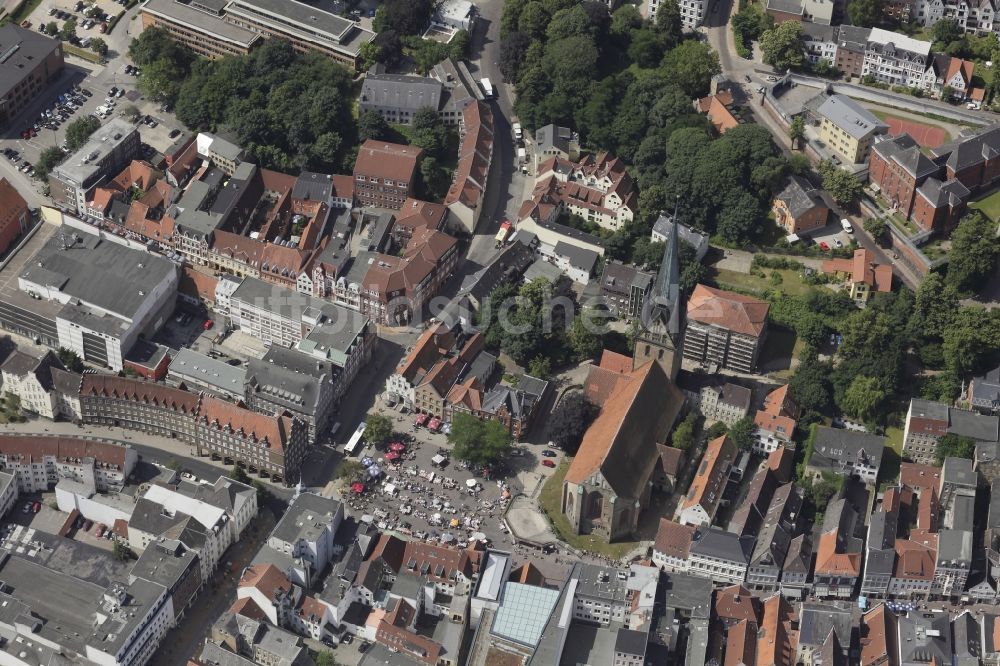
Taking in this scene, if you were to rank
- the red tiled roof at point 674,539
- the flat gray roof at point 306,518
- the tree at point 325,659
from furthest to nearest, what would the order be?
the red tiled roof at point 674,539
the flat gray roof at point 306,518
the tree at point 325,659

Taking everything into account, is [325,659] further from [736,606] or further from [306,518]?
[736,606]

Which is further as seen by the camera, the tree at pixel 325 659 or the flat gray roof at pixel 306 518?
the flat gray roof at pixel 306 518

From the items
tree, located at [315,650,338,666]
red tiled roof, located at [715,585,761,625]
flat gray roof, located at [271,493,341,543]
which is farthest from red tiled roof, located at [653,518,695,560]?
tree, located at [315,650,338,666]

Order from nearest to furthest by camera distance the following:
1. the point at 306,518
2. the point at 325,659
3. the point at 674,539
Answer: the point at 325,659 → the point at 306,518 → the point at 674,539

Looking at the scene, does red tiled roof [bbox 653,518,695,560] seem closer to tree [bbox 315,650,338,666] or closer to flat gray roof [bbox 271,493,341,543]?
flat gray roof [bbox 271,493,341,543]

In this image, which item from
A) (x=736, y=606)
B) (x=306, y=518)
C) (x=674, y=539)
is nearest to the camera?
(x=736, y=606)

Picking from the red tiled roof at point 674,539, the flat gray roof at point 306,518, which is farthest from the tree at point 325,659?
the red tiled roof at point 674,539

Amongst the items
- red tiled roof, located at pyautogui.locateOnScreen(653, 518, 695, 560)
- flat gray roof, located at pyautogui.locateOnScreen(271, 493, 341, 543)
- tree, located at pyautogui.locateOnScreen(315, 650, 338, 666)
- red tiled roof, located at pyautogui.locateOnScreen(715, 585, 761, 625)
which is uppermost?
flat gray roof, located at pyautogui.locateOnScreen(271, 493, 341, 543)

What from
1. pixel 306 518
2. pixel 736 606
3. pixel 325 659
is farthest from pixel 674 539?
pixel 306 518

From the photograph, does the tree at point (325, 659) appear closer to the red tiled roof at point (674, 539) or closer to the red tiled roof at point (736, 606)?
the red tiled roof at point (674, 539)

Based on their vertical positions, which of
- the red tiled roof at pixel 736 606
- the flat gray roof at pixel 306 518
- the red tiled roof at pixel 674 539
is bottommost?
the red tiled roof at pixel 736 606

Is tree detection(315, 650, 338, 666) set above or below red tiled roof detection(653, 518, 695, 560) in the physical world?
A: below
